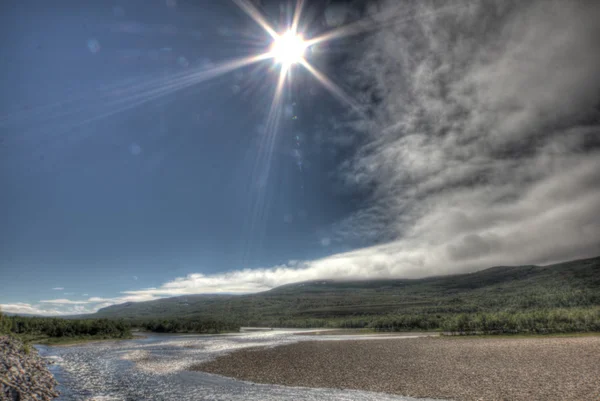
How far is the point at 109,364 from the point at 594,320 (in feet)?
290

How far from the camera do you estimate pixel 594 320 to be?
65062 mm

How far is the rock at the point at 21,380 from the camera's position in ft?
67.5

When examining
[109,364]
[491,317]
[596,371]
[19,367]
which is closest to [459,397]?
[596,371]

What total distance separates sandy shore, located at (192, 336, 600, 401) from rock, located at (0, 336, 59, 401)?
48.5ft

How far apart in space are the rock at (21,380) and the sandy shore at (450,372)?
14.8 m

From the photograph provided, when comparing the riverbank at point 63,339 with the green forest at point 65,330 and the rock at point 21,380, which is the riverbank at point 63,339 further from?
the rock at point 21,380

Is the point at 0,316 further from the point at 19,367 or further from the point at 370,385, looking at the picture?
the point at 370,385

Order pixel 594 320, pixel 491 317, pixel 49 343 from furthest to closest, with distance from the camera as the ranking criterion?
pixel 49 343 < pixel 491 317 < pixel 594 320

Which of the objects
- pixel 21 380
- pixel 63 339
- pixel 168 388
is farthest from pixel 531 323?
pixel 63 339

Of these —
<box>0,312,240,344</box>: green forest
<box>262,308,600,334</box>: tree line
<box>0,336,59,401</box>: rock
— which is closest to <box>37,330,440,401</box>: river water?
<box>0,336,59,401</box>: rock

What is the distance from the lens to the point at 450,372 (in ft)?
94.8

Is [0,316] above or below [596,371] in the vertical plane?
above

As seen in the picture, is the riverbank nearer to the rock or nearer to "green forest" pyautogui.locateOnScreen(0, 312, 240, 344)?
"green forest" pyautogui.locateOnScreen(0, 312, 240, 344)

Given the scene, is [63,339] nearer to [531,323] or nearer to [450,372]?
[450,372]
